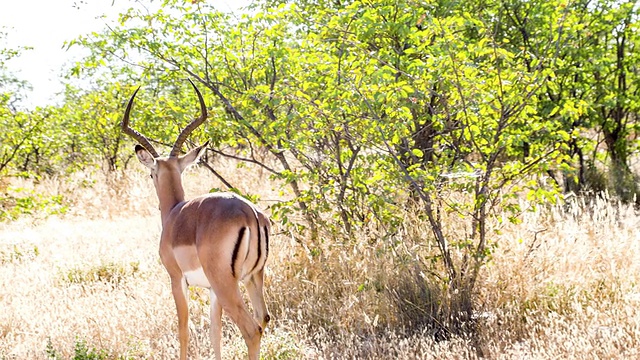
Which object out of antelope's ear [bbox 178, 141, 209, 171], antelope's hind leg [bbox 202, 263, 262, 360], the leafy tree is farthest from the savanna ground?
antelope's ear [bbox 178, 141, 209, 171]

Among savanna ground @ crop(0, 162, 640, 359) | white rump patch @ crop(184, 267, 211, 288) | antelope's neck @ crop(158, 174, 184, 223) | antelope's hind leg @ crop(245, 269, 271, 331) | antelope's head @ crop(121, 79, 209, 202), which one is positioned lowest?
savanna ground @ crop(0, 162, 640, 359)

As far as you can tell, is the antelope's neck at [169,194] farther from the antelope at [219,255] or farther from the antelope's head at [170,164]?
the antelope at [219,255]

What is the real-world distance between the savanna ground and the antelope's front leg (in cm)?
46

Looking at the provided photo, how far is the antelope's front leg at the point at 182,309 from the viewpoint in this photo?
16.8 feet

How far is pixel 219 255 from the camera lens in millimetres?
4738

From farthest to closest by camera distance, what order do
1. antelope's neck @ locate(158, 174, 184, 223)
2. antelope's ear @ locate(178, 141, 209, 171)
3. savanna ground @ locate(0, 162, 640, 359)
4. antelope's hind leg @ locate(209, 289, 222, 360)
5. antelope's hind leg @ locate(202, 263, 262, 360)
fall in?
antelope's ear @ locate(178, 141, 209, 171) < antelope's neck @ locate(158, 174, 184, 223) < savanna ground @ locate(0, 162, 640, 359) < antelope's hind leg @ locate(209, 289, 222, 360) < antelope's hind leg @ locate(202, 263, 262, 360)

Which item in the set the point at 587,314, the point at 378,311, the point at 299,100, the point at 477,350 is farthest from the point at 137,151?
the point at 587,314

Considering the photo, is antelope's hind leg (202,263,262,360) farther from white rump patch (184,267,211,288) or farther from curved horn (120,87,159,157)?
curved horn (120,87,159,157)

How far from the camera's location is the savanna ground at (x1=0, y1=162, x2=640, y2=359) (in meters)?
5.23

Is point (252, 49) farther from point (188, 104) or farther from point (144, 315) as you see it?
point (144, 315)

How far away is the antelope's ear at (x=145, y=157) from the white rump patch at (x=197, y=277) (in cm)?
127

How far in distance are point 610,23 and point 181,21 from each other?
24.5 feet

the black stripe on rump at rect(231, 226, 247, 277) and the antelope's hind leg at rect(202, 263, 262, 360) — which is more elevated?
the black stripe on rump at rect(231, 226, 247, 277)

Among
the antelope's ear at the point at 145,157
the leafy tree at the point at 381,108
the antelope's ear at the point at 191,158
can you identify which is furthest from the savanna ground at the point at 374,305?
the antelope's ear at the point at 145,157
